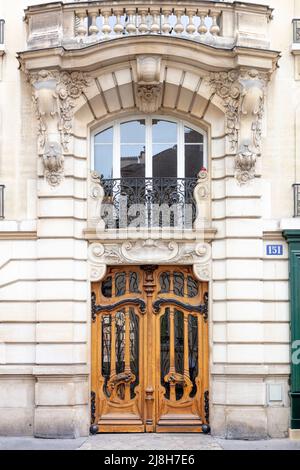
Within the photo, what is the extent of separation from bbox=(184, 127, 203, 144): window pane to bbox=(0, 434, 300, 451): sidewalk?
193 inches

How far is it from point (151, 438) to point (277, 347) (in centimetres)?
249

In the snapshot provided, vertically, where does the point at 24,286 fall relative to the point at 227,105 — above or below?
below

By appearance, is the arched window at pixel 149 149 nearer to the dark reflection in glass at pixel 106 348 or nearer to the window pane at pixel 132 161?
the window pane at pixel 132 161

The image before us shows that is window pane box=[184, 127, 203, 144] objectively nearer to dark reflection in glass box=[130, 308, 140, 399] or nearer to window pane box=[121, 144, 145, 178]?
window pane box=[121, 144, 145, 178]

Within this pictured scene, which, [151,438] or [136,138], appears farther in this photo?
[136,138]

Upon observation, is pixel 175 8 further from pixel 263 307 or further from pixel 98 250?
pixel 263 307

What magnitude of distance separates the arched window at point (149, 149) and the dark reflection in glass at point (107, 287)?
176 cm

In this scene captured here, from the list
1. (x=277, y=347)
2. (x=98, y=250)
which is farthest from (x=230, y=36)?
(x=277, y=347)

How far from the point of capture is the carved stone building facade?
40.2ft

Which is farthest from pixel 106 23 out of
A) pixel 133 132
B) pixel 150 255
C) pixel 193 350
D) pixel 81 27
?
pixel 193 350

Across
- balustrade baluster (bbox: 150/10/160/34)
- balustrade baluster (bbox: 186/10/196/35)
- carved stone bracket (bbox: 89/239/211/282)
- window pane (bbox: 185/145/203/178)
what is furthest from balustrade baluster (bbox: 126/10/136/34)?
carved stone bracket (bbox: 89/239/211/282)

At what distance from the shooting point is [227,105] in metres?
12.6

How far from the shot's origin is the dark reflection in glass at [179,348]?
12.7m

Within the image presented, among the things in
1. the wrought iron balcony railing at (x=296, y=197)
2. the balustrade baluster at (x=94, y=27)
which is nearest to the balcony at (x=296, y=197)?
the wrought iron balcony railing at (x=296, y=197)
